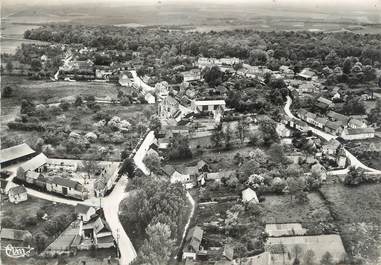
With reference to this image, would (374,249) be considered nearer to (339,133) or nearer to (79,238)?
(79,238)

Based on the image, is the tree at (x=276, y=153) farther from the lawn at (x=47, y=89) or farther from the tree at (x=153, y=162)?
the lawn at (x=47, y=89)

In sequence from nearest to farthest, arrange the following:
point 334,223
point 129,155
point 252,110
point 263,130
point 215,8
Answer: point 334,223 → point 129,155 → point 263,130 → point 252,110 → point 215,8

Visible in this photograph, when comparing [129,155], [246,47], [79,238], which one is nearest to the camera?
[79,238]

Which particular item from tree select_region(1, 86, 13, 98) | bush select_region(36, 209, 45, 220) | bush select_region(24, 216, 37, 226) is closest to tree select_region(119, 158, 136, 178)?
bush select_region(36, 209, 45, 220)

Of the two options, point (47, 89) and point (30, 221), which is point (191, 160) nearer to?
point (30, 221)

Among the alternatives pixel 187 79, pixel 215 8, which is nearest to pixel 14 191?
pixel 187 79

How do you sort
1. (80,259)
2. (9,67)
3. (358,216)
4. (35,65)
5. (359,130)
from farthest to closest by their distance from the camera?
(35,65)
(9,67)
(359,130)
(358,216)
(80,259)

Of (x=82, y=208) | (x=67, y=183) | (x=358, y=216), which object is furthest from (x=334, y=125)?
(x=82, y=208)
